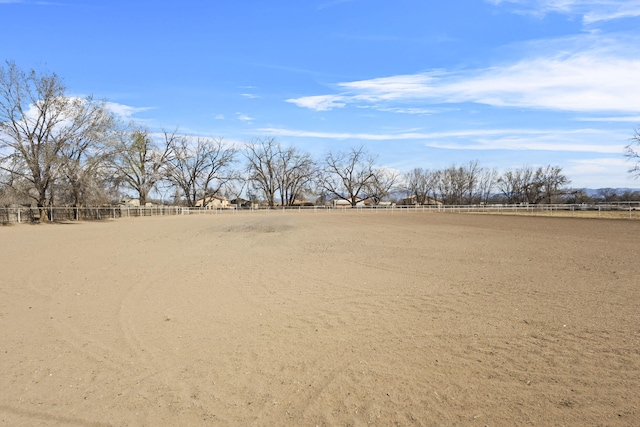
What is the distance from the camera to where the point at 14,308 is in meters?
7.03

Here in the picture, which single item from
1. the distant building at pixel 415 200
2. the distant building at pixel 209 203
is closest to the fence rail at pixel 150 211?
the distant building at pixel 209 203

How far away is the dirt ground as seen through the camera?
372cm

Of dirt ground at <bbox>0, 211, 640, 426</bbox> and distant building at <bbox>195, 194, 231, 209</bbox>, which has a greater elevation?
distant building at <bbox>195, 194, 231, 209</bbox>

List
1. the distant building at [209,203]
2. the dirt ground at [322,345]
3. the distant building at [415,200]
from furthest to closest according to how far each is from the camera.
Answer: the distant building at [415,200] < the distant building at [209,203] < the dirt ground at [322,345]

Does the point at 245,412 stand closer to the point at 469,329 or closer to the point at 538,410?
the point at 538,410

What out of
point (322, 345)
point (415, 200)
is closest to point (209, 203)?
point (415, 200)

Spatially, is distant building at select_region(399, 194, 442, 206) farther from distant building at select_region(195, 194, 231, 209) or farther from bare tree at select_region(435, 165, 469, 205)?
distant building at select_region(195, 194, 231, 209)

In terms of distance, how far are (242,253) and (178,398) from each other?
9.99 metres

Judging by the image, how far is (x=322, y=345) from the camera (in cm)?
Answer: 532

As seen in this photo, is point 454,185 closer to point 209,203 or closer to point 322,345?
point 209,203

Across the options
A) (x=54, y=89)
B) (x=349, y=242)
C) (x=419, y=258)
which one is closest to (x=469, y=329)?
(x=419, y=258)

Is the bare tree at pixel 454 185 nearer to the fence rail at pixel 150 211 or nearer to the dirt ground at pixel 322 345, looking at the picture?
the fence rail at pixel 150 211

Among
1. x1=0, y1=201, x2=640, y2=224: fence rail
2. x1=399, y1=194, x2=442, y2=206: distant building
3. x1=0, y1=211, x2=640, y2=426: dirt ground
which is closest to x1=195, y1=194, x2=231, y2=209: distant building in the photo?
x1=0, y1=201, x2=640, y2=224: fence rail

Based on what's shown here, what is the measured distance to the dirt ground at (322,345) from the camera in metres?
3.72
